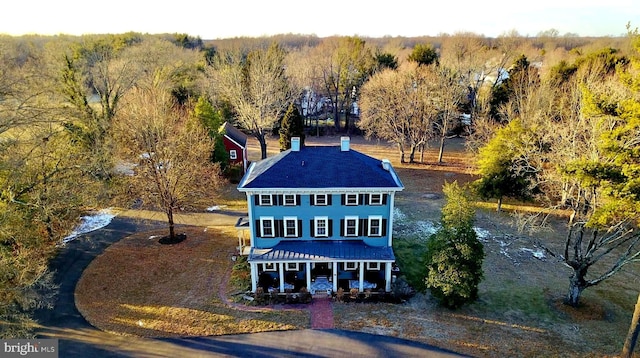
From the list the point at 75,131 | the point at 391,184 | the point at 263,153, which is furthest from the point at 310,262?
the point at 263,153

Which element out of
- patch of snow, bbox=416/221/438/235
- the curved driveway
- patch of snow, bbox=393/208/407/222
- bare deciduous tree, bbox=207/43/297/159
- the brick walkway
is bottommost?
the curved driveway

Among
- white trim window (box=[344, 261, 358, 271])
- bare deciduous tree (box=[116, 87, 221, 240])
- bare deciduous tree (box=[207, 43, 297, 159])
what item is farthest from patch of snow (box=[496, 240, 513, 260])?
bare deciduous tree (box=[207, 43, 297, 159])

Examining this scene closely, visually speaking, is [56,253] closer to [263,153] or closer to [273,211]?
[273,211]

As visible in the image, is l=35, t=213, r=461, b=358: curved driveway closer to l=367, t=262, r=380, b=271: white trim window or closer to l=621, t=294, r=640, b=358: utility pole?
l=367, t=262, r=380, b=271: white trim window

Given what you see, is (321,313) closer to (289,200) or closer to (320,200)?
(320,200)

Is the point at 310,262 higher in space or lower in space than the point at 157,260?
higher

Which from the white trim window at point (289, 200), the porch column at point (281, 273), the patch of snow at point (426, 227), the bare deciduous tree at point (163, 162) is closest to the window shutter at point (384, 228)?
the white trim window at point (289, 200)

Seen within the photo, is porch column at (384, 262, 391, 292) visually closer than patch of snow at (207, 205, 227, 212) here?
Yes
